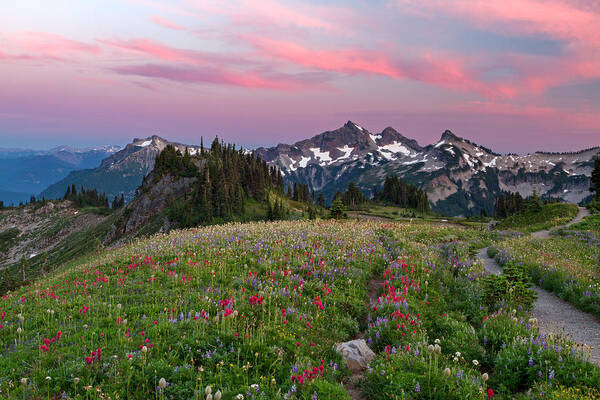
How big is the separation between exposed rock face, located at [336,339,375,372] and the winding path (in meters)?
4.85

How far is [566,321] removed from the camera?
1032 cm

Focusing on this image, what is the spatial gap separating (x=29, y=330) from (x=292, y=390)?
23.7ft

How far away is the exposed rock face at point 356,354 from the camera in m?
7.43

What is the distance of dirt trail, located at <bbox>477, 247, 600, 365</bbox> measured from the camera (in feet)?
29.0

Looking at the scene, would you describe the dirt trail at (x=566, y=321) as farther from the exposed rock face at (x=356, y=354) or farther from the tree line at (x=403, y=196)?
the tree line at (x=403, y=196)

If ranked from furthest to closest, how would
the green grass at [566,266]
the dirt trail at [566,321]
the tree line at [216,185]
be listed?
the tree line at [216,185] → the green grass at [566,266] → the dirt trail at [566,321]

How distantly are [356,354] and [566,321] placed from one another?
7869 millimetres

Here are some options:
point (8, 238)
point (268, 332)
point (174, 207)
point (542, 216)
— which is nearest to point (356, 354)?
point (268, 332)

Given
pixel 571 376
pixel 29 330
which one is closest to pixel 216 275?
pixel 29 330

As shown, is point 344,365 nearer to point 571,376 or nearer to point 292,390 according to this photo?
point 292,390

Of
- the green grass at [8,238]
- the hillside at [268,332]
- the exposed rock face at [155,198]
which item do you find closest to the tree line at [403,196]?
the exposed rock face at [155,198]

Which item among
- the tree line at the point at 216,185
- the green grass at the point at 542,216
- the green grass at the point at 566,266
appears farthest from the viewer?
the tree line at the point at 216,185

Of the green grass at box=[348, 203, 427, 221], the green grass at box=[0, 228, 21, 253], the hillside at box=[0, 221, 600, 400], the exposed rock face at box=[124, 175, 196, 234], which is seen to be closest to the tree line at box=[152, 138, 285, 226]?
the exposed rock face at box=[124, 175, 196, 234]

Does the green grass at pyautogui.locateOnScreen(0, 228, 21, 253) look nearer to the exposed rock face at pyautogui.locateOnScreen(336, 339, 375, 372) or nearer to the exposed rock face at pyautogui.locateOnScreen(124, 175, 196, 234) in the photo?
Result: the exposed rock face at pyautogui.locateOnScreen(124, 175, 196, 234)
